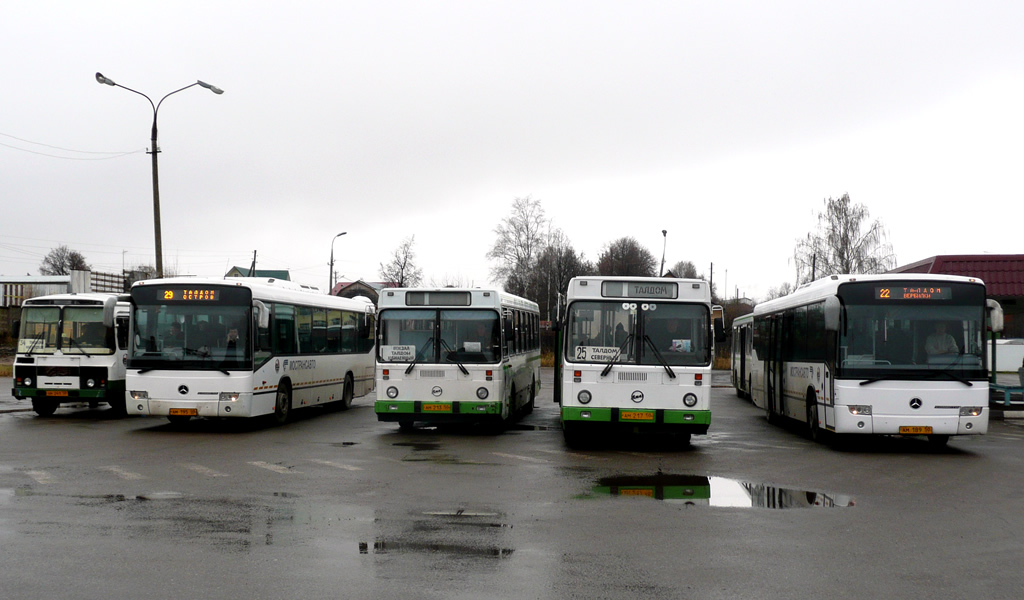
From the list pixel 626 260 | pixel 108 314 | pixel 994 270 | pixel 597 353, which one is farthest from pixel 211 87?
pixel 626 260

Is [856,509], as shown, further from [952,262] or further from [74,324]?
[952,262]

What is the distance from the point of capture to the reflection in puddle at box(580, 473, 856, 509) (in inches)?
424

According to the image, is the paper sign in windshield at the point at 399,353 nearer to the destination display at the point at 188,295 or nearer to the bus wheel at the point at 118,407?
the destination display at the point at 188,295

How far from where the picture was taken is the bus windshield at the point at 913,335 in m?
15.4

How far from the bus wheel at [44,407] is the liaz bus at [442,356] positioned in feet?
31.7

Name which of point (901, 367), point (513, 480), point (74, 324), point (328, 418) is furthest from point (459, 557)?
point (74, 324)

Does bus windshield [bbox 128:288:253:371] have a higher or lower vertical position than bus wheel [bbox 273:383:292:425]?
higher

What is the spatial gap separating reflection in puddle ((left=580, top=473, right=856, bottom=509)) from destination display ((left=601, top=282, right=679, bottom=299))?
143 inches

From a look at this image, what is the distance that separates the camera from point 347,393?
25.3 m

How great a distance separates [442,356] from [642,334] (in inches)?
172

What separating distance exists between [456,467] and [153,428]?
8.69 metres

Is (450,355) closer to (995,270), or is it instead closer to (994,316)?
(994,316)

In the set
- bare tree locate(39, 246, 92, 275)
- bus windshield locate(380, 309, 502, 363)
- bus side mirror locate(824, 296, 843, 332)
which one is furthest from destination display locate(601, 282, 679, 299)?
bare tree locate(39, 246, 92, 275)

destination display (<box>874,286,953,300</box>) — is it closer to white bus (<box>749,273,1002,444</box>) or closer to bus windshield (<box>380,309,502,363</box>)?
white bus (<box>749,273,1002,444</box>)
